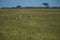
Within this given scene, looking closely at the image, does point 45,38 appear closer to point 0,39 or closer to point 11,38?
point 11,38

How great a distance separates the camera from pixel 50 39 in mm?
13039

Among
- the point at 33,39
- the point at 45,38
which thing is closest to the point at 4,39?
the point at 33,39

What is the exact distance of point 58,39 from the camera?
42.6ft

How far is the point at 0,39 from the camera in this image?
12953mm

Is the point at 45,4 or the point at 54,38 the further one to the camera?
the point at 45,4

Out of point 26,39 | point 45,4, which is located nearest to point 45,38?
point 26,39

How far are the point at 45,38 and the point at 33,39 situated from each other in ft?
3.31

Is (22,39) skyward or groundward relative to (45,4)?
skyward

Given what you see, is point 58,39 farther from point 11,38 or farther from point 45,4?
point 45,4

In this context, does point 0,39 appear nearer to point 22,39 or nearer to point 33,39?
point 22,39

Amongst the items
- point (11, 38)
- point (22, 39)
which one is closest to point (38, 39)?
point (22, 39)

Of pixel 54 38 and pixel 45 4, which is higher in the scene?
pixel 54 38

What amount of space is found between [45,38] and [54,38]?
0.69m

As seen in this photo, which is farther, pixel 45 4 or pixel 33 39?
pixel 45 4
